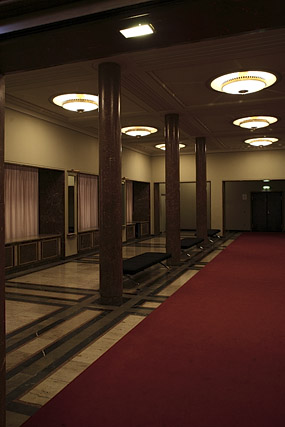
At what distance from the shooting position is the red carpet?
280cm

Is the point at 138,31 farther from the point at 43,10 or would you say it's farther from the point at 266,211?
the point at 266,211

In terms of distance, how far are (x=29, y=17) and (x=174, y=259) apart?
838 cm

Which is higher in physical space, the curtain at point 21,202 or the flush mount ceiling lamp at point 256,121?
the flush mount ceiling lamp at point 256,121

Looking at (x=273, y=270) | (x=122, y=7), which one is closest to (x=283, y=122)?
(x=273, y=270)

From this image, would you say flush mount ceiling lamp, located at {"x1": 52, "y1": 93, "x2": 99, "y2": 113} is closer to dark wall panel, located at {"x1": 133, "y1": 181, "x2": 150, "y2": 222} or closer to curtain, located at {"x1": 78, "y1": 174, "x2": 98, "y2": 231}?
curtain, located at {"x1": 78, "y1": 174, "x2": 98, "y2": 231}

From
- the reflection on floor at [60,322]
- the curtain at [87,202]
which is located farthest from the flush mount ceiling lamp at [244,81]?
the curtain at [87,202]

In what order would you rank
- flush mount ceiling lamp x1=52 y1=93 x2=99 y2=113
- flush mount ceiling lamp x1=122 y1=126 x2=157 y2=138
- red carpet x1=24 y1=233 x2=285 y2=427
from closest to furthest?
red carpet x1=24 y1=233 x2=285 y2=427 < flush mount ceiling lamp x1=52 y1=93 x2=99 y2=113 < flush mount ceiling lamp x1=122 y1=126 x2=157 y2=138

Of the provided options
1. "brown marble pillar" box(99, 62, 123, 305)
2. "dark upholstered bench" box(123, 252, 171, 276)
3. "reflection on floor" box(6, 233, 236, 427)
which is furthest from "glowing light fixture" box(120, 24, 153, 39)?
"dark upholstered bench" box(123, 252, 171, 276)

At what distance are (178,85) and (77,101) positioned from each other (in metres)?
2.45

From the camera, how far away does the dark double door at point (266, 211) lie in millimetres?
20406

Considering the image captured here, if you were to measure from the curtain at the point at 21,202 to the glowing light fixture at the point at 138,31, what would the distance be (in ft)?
27.7

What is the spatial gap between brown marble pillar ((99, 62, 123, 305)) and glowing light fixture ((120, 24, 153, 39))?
4136 mm

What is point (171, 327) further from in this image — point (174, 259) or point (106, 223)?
point (174, 259)

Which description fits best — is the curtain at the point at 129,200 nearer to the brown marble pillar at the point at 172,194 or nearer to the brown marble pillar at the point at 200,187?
the brown marble pillar at the point at 200,187
